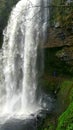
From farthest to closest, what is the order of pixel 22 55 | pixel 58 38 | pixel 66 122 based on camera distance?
1. pixel 22 55
2. pixel 58 38
3. pixel 66 122

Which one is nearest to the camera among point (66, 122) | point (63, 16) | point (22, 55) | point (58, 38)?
point (66, 122)

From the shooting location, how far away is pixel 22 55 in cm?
1981

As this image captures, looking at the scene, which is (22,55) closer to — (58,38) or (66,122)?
(58,38)

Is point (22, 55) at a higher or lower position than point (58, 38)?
lower

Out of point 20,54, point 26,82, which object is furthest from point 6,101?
point 20,54

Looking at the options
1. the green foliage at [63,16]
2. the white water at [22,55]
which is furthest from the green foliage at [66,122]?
the green foliage at [63,16]

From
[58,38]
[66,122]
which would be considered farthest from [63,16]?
[66,122]

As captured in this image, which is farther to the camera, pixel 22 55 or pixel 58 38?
pixel 22 55

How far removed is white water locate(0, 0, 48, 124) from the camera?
19000 millimetres

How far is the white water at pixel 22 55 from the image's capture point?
62.3 ft

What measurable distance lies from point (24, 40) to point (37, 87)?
9.76 feet

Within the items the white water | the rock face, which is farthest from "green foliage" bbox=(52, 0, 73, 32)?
→ the white water

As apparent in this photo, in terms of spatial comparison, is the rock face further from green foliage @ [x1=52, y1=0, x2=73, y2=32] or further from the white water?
the white water

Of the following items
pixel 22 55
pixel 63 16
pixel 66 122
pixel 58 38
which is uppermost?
pixel 63 16
